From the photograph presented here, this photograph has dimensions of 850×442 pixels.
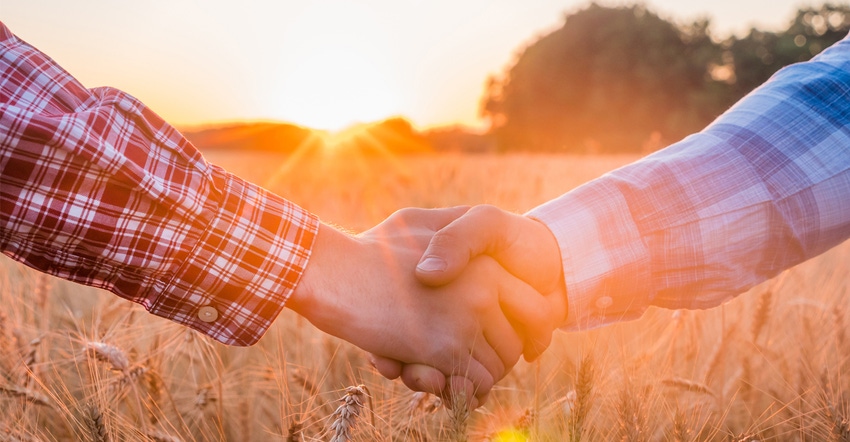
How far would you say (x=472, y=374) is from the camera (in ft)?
4.45

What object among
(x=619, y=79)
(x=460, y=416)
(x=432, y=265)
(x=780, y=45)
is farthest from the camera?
(x=619, y=79)

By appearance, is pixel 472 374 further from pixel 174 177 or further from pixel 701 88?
pixel 701 88

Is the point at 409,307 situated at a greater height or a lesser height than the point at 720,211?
lesser

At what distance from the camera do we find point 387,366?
1395 millimetres

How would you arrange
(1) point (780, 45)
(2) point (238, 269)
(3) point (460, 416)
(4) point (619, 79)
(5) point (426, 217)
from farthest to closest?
(4) point (619, 79)
(1) point (780, 45)
(5) point (426, 217)
(2) point (238, 269)
(3) point (460, 416)

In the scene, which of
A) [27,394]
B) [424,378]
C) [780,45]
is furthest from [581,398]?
[780,45]

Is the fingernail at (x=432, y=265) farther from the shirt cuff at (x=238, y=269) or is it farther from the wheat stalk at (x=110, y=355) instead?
the wheat stalk at (x=110, y=355)

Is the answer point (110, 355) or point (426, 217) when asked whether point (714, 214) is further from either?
point (110, 355)

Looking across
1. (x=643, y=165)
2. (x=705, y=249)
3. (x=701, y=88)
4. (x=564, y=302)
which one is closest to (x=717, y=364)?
(x=705, y=249)

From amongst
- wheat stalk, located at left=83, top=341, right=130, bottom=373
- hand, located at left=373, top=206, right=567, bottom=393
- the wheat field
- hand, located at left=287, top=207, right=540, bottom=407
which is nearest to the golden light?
the wheat field

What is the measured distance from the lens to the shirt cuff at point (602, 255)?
1.52m

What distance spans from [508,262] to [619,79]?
104 ft

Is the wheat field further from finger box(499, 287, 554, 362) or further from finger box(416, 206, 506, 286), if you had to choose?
finger box(416, 206, 506, 286)

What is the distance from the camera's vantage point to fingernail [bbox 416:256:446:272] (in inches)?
53.5
